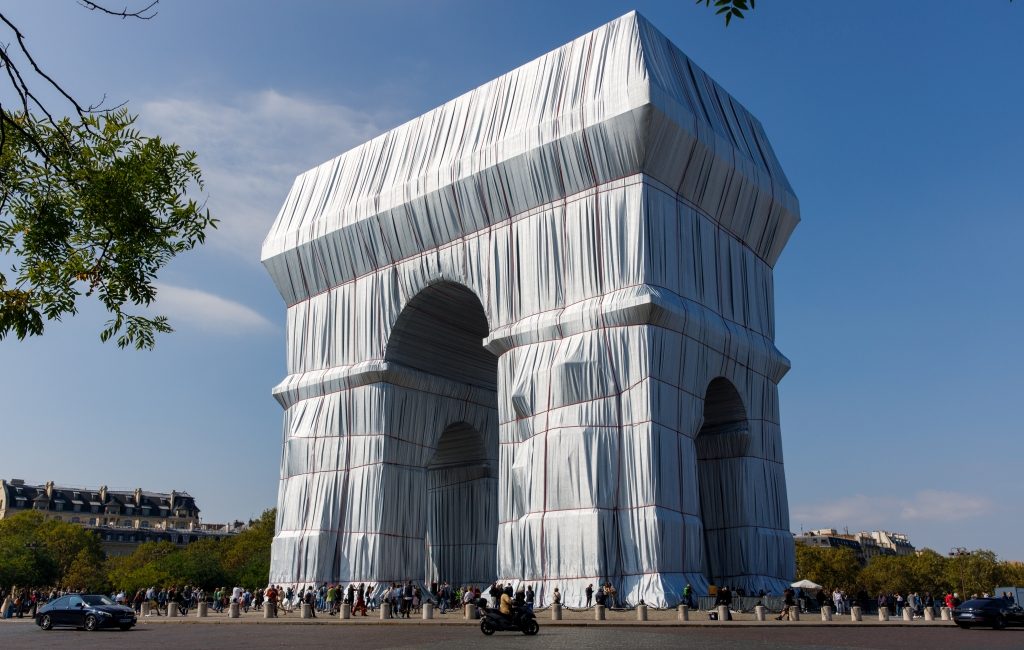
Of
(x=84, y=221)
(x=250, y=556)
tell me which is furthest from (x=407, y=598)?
(x=250, y=556)

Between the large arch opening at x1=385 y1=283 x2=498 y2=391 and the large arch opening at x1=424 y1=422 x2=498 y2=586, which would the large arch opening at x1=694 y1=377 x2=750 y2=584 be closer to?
the large arch opening at x1=385 y1=283 x2=498 y2=391

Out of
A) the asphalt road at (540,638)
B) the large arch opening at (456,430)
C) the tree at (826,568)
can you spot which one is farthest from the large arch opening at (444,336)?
the tree at (826,568)

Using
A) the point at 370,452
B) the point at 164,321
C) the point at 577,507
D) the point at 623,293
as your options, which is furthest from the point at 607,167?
the point at 164,321

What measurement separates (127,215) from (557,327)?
77.0 feet

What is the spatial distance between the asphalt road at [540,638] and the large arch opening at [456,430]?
49.0 ft

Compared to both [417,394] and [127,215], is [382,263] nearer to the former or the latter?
[417,394]

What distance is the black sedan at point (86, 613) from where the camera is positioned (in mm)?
25219

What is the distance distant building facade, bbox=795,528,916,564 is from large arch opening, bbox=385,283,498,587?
277ft

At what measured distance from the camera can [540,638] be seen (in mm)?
19594

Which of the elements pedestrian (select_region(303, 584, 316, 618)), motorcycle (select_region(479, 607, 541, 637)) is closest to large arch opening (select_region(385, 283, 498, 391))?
pedestrian (select_region(303, 584, 316, 618))

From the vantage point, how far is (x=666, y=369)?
30094mm

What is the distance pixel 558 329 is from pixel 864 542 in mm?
126694

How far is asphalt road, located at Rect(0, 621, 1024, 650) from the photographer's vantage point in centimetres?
1755

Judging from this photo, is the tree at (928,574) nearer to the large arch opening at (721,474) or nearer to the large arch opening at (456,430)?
the large arch opening at (456,430)
